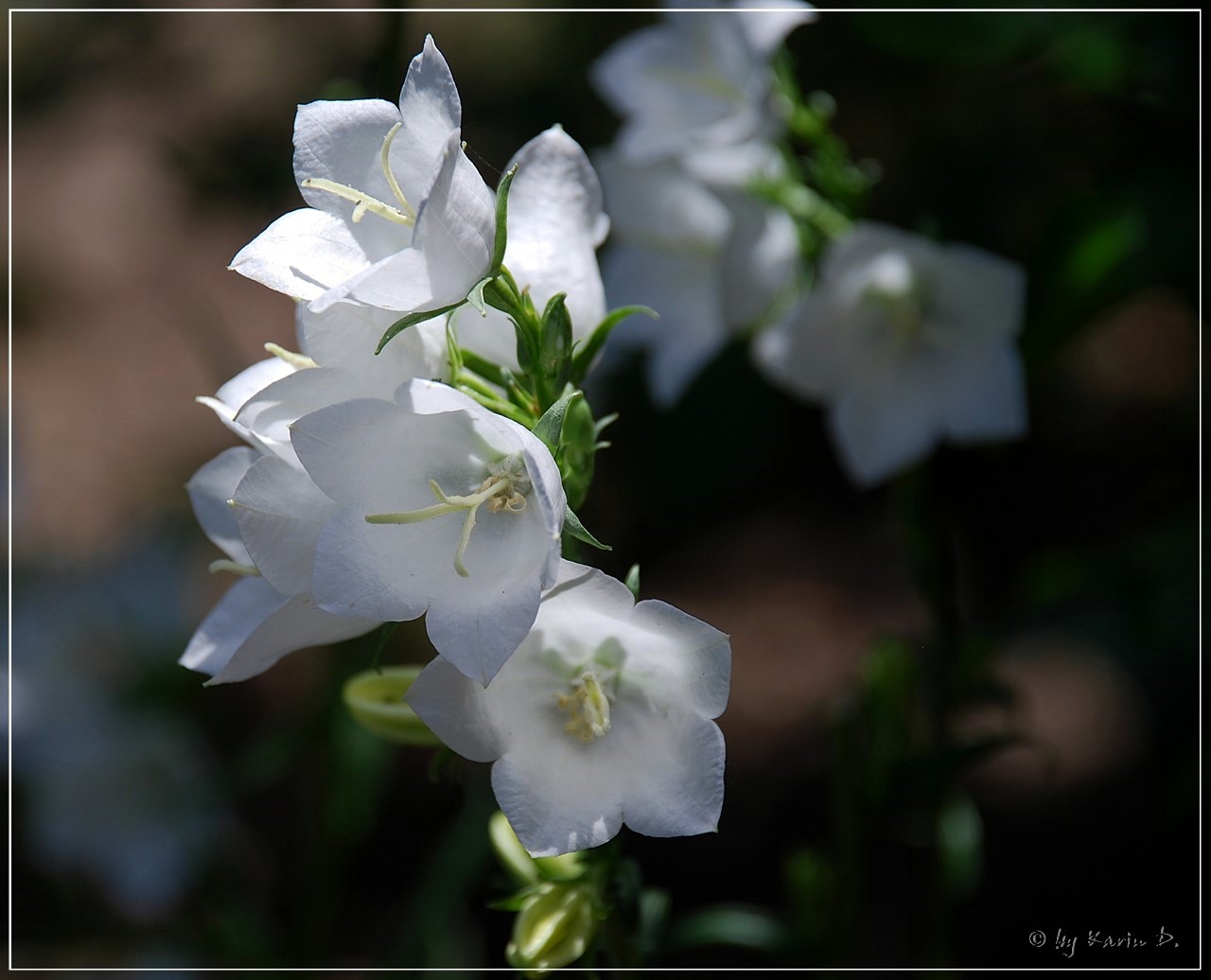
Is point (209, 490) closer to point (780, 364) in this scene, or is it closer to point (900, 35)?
point (780, 364)

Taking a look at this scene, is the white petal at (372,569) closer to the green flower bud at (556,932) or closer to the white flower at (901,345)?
the green flower bud at (556,932)

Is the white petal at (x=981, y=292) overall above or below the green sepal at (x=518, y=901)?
above

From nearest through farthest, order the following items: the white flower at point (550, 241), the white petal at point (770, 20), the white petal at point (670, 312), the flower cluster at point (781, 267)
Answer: the white flower at point (550, 241), the white petal at point (770, 20), the flower cluster at point (781, 267), the white petal at point (670, 312)

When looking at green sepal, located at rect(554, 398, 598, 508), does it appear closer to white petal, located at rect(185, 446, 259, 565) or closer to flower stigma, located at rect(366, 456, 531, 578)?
flower stigma, located at rect(366, 456, 531, 578)

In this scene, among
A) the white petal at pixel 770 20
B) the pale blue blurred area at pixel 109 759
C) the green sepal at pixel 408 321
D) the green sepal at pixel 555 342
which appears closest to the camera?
the green sepal at pixel 408 321

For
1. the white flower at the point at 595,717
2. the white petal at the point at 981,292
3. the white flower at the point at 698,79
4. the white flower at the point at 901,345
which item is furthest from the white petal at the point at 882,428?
the white flower at the point at 595,717
